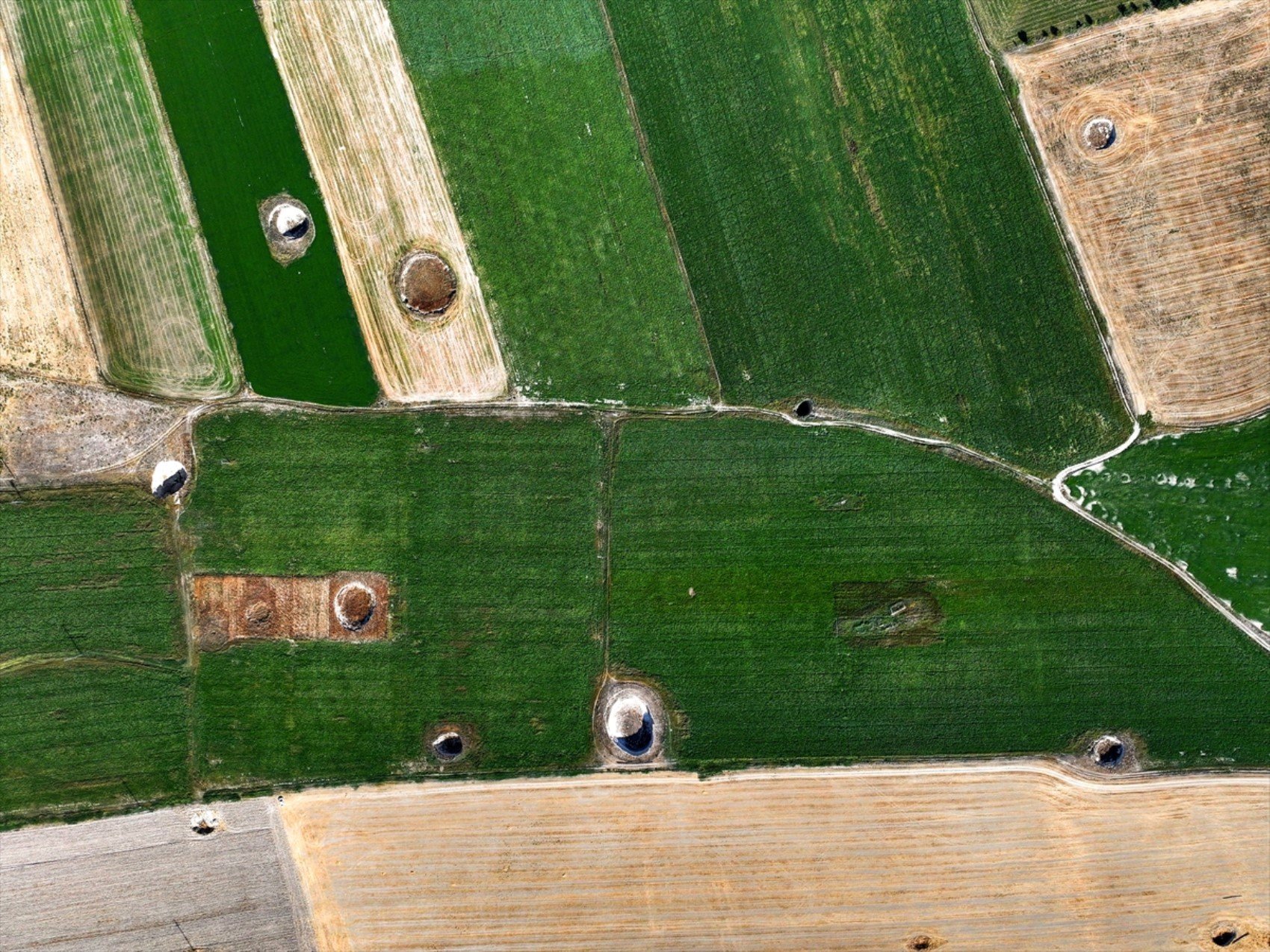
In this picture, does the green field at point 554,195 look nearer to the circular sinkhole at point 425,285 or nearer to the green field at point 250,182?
the circular sinkhole at point 425,285

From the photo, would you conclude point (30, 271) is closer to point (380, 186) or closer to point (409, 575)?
point (380, 186)

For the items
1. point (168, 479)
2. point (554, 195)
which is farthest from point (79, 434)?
point (554, 195)

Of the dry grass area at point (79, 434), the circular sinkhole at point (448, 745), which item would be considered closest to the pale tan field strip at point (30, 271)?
the dry grass area at point (79, 434)

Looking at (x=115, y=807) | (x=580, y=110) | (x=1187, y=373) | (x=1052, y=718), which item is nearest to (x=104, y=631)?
(x=115, y=807)

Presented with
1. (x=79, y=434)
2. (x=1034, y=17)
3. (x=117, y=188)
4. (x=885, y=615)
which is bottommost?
(x=885, y=615)

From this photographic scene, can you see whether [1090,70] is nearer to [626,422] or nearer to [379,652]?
[626,422]

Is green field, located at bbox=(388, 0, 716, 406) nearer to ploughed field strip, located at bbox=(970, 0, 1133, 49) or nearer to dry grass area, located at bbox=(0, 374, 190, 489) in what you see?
dry grass area, located at bbox=(0, 374, 190, 489)
